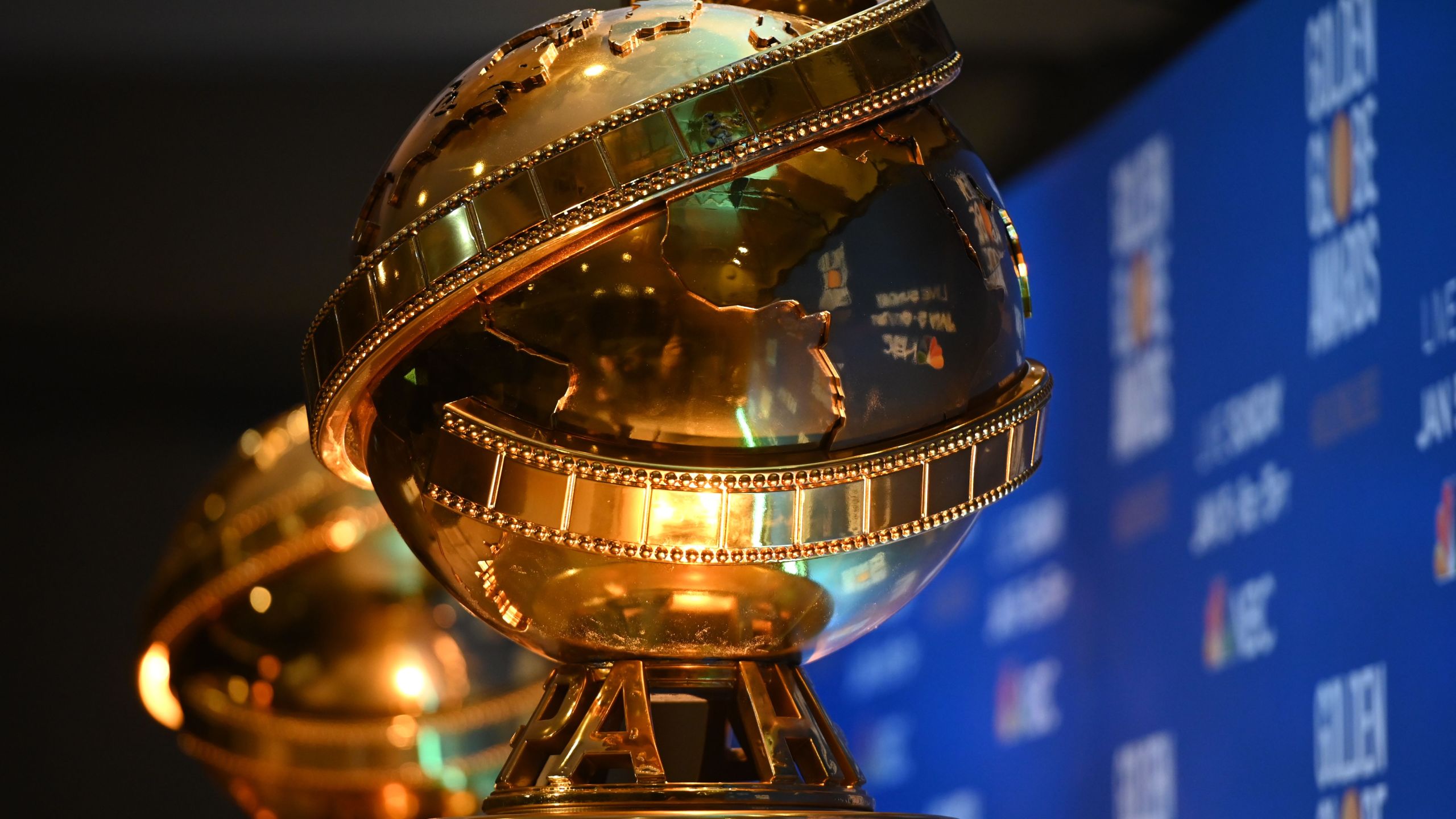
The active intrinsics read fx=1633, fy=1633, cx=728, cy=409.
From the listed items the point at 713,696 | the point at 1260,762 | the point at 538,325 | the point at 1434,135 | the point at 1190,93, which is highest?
the point at 1190,93

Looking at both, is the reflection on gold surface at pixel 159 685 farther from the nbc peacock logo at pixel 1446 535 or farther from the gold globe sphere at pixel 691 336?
the nbc peacock logo at pixel 1446 535

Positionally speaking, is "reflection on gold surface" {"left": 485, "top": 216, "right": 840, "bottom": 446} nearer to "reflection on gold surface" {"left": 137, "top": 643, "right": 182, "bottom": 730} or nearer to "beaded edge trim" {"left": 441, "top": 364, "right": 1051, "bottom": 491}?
"beaded edge trim" {"left": 441, "top": 364, "right": 1051, "bottom": 491}

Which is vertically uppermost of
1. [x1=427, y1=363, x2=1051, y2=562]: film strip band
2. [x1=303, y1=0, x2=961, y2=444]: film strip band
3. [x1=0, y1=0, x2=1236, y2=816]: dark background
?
[x1=0, y1=0, x2=1236, y2=816]: dark background

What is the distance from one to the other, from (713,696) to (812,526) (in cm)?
14

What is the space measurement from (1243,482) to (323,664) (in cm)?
101

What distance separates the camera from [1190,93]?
80.9 inches

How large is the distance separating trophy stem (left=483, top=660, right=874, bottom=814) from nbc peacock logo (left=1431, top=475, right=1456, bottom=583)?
0.71 m

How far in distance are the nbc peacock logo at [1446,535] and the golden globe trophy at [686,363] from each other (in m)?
0.64

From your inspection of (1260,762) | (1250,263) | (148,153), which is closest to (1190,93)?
(1250,263)

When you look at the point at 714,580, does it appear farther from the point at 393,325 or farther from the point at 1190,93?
the point at 1190,93

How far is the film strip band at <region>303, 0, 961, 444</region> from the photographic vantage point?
2.43ft

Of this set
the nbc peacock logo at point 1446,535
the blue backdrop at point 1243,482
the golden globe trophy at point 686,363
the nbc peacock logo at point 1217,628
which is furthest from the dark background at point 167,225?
the golden globe trophy at point 686,363

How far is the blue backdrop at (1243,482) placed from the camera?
1.42 metres

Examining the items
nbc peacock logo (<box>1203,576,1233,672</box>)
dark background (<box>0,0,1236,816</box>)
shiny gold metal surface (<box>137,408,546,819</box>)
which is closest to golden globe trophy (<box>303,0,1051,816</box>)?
shiny gold metal surface (<box>137,408,546,819</box>)
